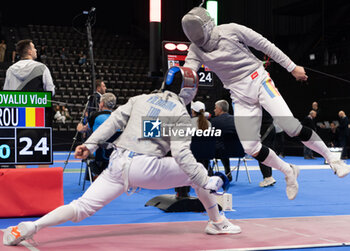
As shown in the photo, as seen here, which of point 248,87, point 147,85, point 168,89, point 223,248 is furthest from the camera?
point 147,85

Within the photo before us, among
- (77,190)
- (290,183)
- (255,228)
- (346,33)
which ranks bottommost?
(77,190)

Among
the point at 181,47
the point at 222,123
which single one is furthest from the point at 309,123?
the point at 181,47

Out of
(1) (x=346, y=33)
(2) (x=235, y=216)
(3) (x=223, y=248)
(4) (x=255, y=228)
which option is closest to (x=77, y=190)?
(2) (x=235, y=216)

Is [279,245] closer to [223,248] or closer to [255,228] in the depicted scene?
[223,248]

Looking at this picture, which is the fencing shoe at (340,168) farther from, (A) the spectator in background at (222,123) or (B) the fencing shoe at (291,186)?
(A) the spectator in background at (222,123)

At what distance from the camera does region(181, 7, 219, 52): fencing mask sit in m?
4.12

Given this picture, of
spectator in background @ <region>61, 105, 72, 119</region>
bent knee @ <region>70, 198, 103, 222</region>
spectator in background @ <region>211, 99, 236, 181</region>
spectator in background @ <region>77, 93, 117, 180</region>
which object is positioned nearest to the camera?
bent knee @ <region>70, 198, 103, 222</region>

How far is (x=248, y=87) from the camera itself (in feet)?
14.0

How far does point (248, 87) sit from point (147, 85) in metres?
16.1

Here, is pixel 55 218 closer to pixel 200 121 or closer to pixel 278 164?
pixel 278 164

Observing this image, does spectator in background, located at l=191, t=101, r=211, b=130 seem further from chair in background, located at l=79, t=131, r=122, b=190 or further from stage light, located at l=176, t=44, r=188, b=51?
chair in background, located at l=79, t=131, r=122, b=190

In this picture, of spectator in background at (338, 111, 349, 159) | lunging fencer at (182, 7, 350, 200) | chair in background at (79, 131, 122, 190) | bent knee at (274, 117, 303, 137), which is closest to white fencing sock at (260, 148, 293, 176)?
lunging fencer at (182, 7, 350, 200)

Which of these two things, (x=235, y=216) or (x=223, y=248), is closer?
(x=223, y=248)

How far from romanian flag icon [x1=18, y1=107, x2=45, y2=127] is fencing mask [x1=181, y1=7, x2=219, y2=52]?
5.62 ft
